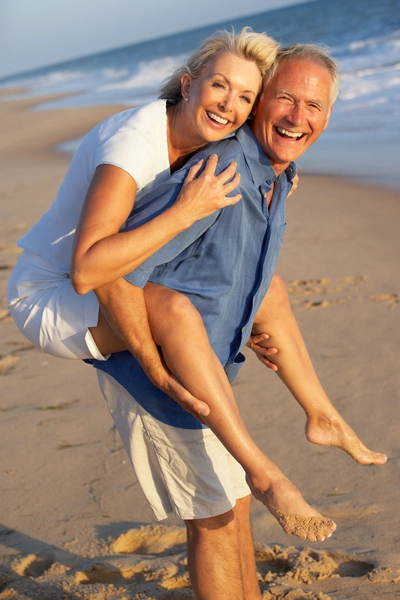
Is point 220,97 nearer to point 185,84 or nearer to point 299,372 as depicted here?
point 185,84

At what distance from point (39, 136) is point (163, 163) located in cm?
1540

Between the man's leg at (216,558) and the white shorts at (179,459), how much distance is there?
6cm

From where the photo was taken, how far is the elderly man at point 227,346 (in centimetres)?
218

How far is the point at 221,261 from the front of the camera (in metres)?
2.19

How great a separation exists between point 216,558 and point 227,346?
2.34ft

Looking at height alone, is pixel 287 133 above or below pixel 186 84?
below

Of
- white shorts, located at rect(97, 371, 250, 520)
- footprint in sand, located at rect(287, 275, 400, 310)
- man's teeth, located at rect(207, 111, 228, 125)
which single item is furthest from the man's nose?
footprint in sand, located at rect(287, 275, 400, 310)

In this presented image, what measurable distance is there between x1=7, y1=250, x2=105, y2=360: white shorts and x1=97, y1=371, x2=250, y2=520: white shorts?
188mm

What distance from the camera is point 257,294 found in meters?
2.29

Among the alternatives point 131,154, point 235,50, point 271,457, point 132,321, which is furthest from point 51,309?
point 271,457

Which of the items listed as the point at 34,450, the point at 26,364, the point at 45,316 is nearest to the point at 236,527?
the point at 45,316

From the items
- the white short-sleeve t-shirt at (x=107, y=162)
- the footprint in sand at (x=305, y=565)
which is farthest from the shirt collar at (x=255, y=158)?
the footprint in sand at (x=305, y=565)

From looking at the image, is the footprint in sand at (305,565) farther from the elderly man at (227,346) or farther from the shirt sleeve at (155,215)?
the shirt sleeve at (155,215)

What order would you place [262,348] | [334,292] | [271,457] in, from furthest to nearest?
[334,292] < [271,457] < [262,348]
